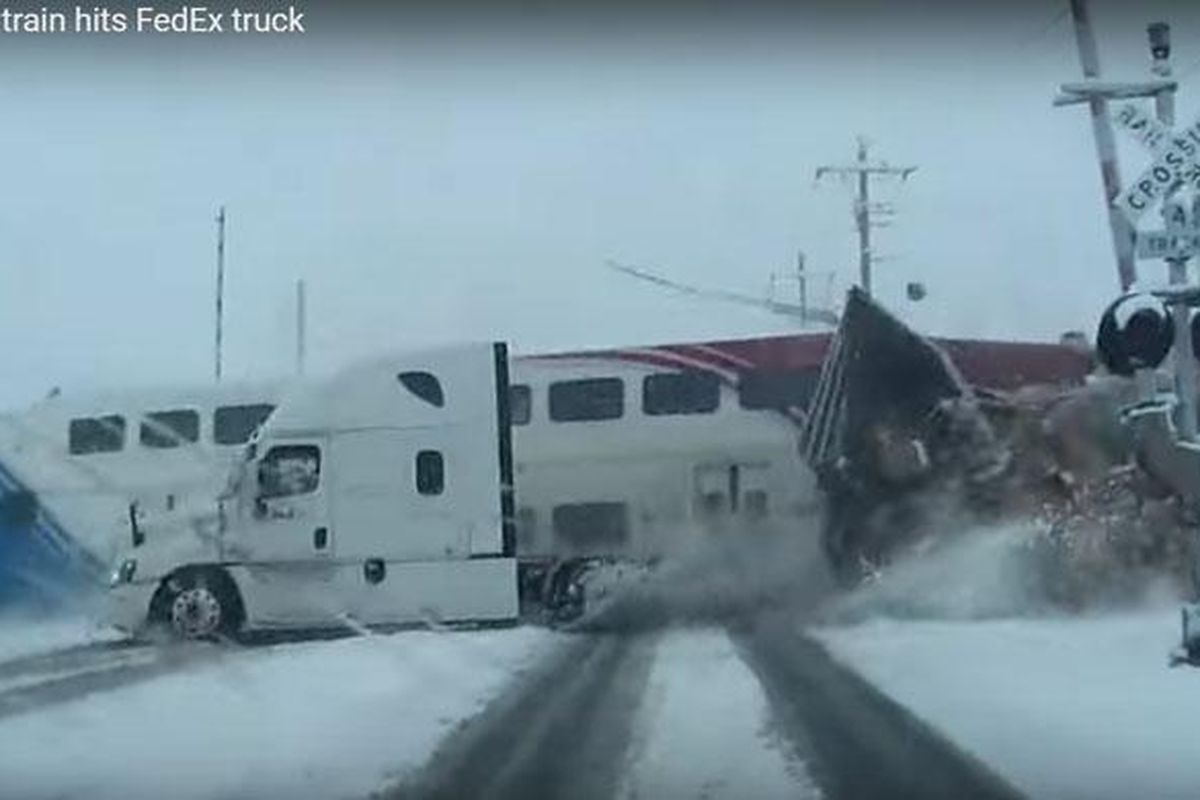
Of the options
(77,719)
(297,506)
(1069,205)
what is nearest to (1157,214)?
(1069,205)

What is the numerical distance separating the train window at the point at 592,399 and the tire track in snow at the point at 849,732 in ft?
1.51

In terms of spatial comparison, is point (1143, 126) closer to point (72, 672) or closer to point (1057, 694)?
point (1057, 694)

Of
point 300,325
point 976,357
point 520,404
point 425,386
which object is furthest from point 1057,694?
point 300,325

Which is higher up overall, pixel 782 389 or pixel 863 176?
pixel 863 176

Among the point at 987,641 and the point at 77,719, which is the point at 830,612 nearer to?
the point at 987,641

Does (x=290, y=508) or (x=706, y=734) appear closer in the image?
(x=706, y=734)

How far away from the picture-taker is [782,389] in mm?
5121

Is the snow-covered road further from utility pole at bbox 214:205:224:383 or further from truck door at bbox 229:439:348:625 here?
utility pole at bbox 214:205:224:383

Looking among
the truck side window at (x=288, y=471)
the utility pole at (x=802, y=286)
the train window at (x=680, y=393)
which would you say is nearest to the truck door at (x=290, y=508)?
the truck side window at (x=288, y=471)

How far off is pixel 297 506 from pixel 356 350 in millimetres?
305

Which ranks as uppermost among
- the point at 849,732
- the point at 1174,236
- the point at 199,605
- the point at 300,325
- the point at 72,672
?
the point at 1174,236

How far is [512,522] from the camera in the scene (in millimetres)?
5191

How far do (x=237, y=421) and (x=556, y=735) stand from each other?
0.78 meters

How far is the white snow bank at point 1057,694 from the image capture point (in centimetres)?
505
